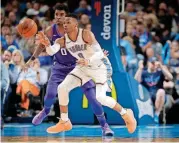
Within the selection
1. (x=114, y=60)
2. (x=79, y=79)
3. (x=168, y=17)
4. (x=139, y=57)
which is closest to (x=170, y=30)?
(x=168, y=17)

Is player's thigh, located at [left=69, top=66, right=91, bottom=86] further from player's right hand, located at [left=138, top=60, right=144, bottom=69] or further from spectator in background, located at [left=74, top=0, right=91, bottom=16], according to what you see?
spectator in background, located at [left=74, top=0, right=91, bottom=16]

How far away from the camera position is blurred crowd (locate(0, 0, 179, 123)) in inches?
524

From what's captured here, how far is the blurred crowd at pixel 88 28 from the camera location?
43.7 feet

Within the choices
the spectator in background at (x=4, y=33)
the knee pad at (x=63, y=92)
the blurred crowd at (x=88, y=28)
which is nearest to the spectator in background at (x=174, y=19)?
the blurred crowd at (x=88, y=28)

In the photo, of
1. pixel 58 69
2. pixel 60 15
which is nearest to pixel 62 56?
pixel 58 69

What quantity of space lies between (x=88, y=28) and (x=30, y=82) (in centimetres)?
164

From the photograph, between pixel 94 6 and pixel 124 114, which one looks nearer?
pixel 124 114

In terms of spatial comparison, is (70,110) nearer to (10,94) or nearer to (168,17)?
(10,94)

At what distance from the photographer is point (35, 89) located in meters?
13.3

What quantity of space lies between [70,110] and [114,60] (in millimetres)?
1375

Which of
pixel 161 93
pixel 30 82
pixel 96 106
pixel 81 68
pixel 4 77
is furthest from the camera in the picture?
pixel 30 82

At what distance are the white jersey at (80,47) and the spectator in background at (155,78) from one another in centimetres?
389

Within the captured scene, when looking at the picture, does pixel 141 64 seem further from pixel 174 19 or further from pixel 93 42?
pixel 93 42

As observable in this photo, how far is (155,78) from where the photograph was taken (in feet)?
43.4
